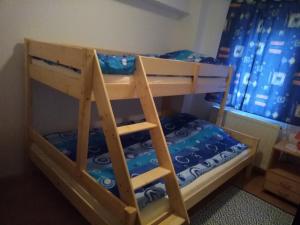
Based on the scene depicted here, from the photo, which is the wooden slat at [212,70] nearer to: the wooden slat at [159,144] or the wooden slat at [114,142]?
the wooden slat at [159,144]

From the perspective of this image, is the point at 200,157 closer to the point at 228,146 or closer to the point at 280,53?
the point at 228,146

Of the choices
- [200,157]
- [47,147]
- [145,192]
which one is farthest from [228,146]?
[47,147]

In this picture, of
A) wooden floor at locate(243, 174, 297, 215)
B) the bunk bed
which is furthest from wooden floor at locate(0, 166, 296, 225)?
the bunk bed

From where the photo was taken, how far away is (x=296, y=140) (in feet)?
9.37

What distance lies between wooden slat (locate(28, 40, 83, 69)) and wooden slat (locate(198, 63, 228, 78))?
1.36m

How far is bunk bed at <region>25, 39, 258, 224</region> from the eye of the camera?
1.36m

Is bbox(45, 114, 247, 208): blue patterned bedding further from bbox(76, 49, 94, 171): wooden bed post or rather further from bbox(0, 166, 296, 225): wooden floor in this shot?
bbox(0, 166, 296, 225): wooden floor

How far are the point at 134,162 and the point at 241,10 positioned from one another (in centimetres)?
266

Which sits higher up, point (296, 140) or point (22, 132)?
point (296, 140)

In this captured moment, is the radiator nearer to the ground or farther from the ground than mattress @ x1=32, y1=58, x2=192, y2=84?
nearer to the ground

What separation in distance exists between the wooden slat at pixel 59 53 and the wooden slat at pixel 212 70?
1362 millimetres

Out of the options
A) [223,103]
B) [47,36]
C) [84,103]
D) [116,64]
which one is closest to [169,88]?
[116,64]

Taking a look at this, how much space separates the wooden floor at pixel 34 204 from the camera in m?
1.85

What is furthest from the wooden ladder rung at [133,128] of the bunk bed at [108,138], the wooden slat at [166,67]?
the wooden slat at [166,67]
